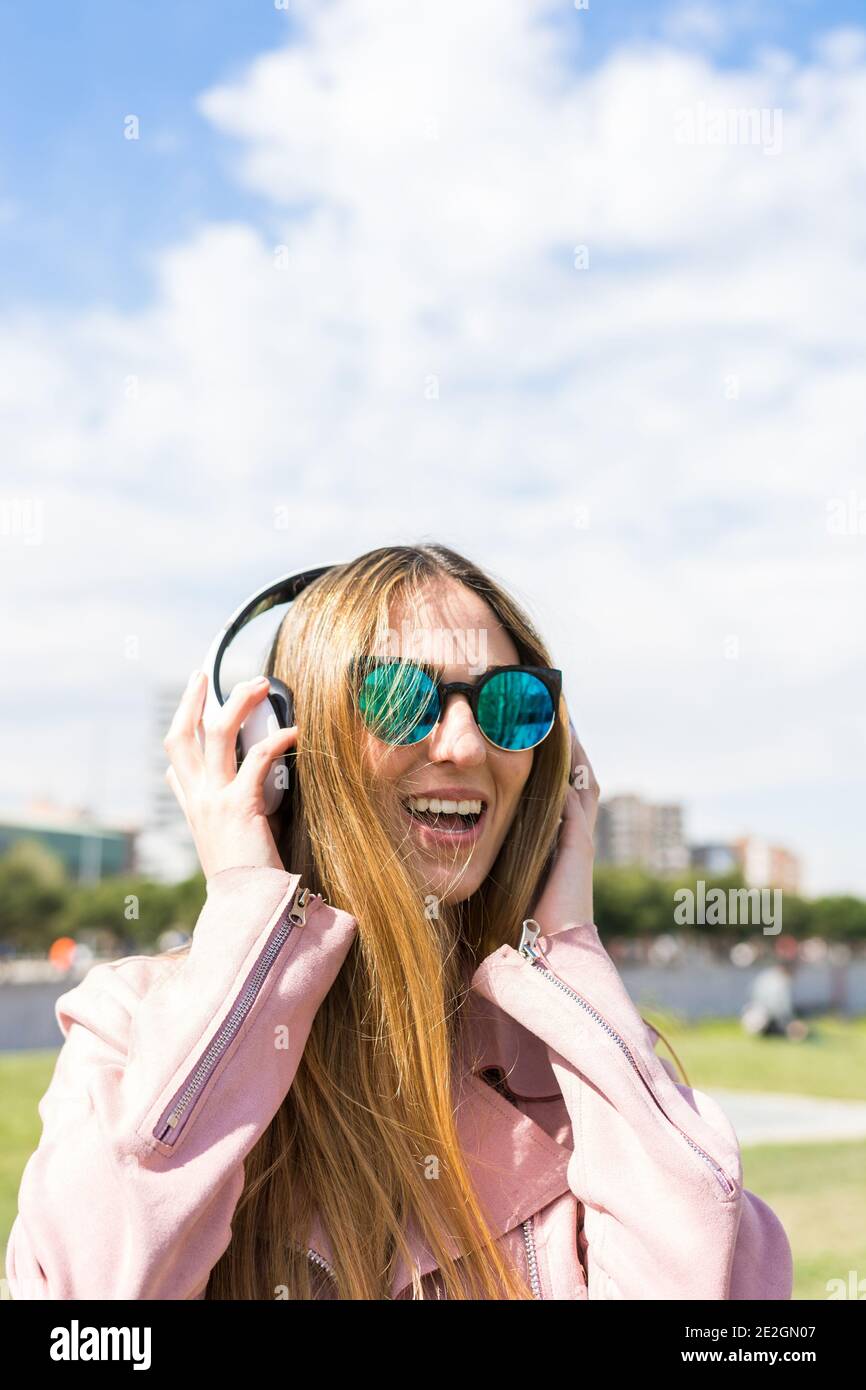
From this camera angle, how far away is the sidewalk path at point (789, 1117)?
45.0 ft

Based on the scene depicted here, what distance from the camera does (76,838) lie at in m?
105

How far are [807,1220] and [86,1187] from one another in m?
9.17

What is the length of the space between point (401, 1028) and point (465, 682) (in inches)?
23.4

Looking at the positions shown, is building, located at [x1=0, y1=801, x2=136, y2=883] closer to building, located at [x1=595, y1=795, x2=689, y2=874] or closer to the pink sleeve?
building, located at [x1=595, y1=795, x2=689, y2=874]

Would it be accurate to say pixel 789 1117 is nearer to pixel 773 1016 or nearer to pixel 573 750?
Result: pixel 773 1016

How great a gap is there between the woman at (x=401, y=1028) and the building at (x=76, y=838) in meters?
96.7

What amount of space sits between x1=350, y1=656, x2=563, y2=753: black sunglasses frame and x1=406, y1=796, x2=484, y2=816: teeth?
100 millimetres

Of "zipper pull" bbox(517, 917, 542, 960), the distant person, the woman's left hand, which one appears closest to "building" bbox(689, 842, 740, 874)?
the distant person

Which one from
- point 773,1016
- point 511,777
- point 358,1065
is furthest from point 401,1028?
point 773,1016

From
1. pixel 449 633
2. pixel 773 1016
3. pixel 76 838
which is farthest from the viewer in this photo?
pixel 76 838

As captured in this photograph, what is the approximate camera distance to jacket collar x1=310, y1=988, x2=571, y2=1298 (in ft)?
6.92

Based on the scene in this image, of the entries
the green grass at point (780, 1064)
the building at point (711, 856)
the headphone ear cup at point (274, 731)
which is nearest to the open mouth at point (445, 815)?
the headphone ear cup at point (274, 731)
